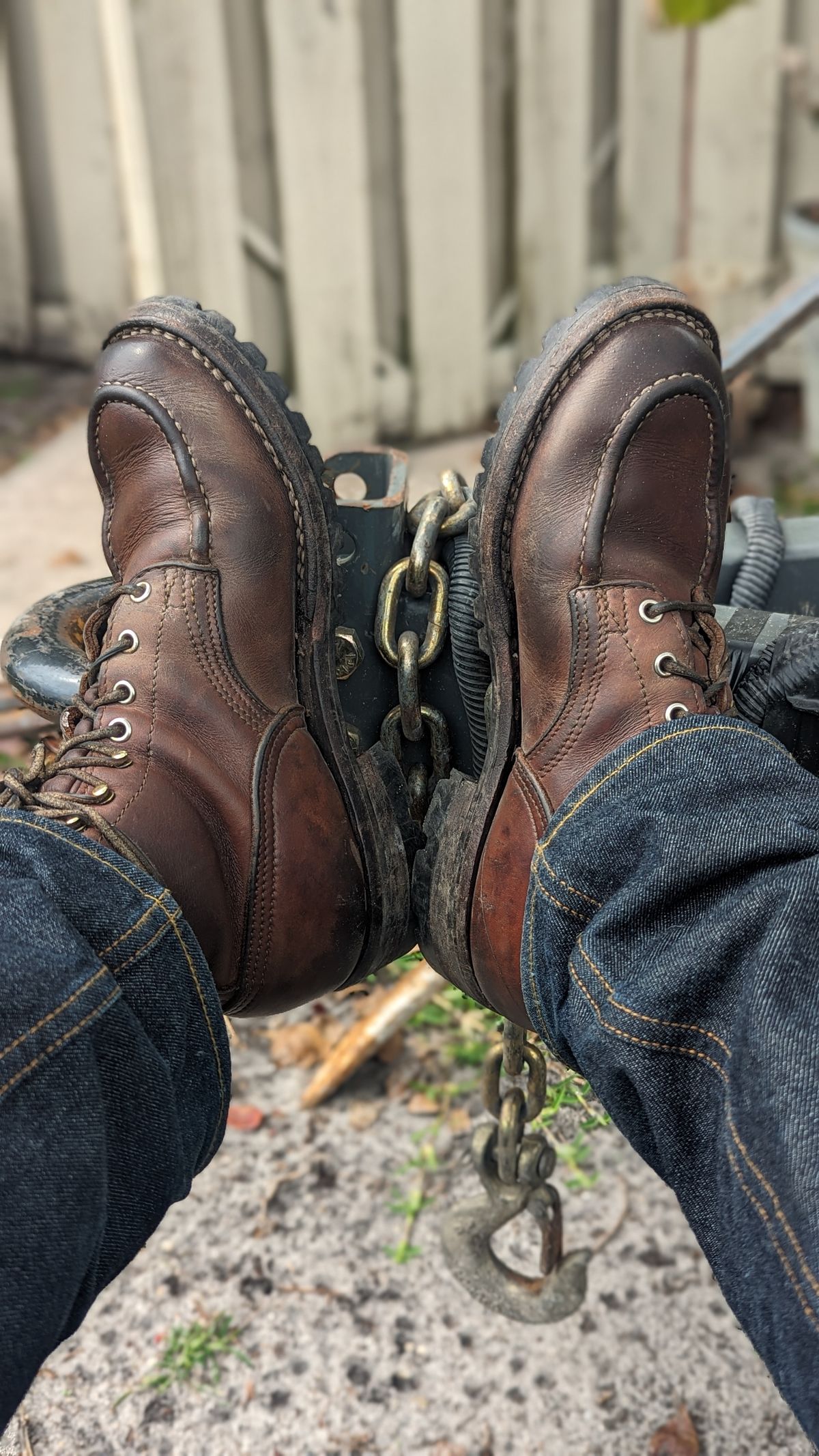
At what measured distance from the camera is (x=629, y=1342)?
1.67 meters

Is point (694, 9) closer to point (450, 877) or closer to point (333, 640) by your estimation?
point (333, 640)

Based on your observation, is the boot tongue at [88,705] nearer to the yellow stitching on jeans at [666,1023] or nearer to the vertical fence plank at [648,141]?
the yellow stitching on jeans at [666,1023]

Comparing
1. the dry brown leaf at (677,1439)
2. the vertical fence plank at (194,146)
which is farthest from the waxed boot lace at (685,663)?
the vertical fence plank at (194,146)

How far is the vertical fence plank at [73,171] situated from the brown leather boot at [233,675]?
11.9ft

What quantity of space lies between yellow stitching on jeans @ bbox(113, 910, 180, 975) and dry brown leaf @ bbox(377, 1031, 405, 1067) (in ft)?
3.76

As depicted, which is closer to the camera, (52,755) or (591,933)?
A: (591,933)

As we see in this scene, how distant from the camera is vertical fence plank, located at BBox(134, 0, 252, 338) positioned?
11.1 ft

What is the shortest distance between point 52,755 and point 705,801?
24.5 inches

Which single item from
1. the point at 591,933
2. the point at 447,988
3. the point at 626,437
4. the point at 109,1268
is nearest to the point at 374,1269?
the point at 447,988

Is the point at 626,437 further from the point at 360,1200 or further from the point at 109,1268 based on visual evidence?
the point at 360,1200

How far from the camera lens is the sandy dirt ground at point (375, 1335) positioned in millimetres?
1582

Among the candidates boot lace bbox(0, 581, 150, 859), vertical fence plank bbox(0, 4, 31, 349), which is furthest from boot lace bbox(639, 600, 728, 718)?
vertical fence plank bbox(0, 4, 31, 349)

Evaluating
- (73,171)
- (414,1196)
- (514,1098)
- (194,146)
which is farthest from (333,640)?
(73,171)

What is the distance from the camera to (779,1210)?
0.85 meters
